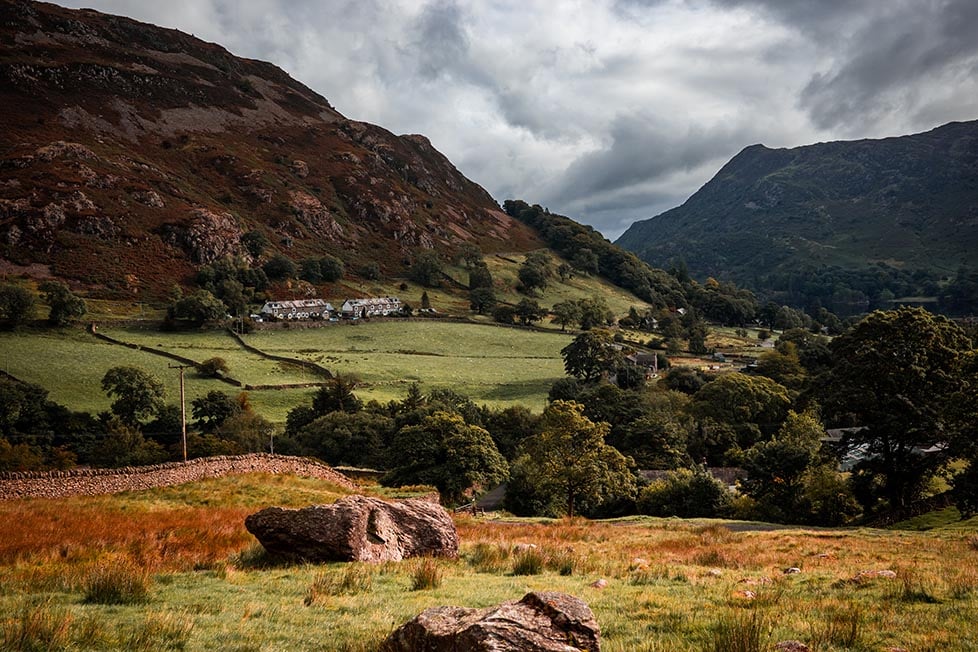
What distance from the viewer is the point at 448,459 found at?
1971 inches

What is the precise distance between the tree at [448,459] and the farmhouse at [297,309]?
72.6 metres

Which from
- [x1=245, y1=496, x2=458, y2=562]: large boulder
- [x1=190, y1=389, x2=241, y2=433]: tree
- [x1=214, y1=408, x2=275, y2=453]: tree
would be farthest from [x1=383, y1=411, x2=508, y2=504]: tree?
[x1=245, y1=496, x2=458, y2=562]: large boulder

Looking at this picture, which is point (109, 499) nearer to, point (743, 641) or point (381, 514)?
point (381, 514)

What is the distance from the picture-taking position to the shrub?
29.5ft

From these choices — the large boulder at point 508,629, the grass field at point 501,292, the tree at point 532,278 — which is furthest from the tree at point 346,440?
the tree at point 532,278

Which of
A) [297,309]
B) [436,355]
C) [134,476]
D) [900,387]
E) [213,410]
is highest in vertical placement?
[297,309]

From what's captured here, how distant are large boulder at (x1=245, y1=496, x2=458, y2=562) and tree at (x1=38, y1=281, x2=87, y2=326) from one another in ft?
310

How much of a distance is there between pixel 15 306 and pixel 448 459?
75.0 metres

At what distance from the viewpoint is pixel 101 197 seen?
137250mm

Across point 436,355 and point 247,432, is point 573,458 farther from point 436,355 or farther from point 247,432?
point 436,355

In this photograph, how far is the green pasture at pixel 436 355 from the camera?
83.2 metres

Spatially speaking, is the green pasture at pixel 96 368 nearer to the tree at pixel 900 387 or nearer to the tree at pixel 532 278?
the tree at pixel 900 387

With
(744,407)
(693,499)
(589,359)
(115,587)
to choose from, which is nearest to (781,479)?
(693,499)

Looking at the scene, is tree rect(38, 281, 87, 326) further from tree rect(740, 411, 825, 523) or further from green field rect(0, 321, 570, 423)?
tree rect(740, 411, 825, 523)
